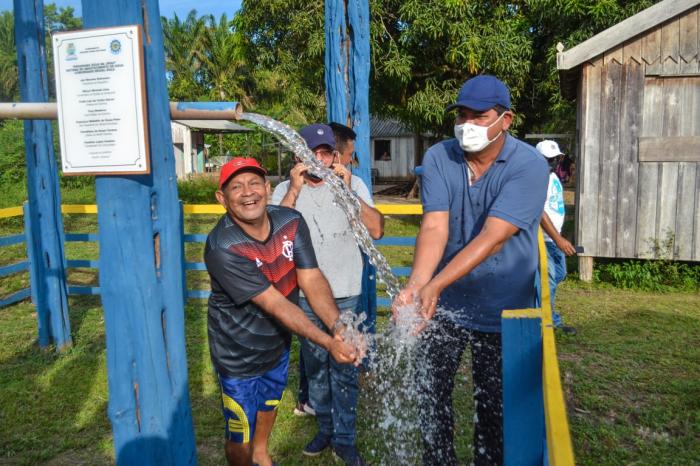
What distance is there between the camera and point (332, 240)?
11.8 ft

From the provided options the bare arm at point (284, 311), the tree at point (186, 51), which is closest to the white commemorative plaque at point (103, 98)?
the bare arm at point (284, 311)

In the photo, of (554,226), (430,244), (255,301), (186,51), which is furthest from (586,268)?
(186,51)

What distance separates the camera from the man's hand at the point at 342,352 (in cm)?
Result: 262

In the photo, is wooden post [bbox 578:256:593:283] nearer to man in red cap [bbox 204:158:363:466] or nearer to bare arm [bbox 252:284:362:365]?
man in red cap [bbox 204:158:363:466]

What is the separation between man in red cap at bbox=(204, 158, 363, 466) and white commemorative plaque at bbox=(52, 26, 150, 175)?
0.81 meters

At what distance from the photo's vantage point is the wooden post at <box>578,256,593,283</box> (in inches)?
322

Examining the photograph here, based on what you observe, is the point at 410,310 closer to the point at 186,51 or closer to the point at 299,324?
the point at 299,324

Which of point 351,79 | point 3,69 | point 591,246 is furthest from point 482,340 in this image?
point 3,69

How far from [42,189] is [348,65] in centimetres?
314

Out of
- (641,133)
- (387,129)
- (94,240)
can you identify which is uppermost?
(387,129)

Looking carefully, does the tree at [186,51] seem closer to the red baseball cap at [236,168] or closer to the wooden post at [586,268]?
the wooden post at [586,268]

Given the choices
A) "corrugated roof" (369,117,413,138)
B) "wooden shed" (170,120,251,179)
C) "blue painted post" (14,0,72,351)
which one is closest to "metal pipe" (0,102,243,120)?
"blue painted post" (14,0,72,351)

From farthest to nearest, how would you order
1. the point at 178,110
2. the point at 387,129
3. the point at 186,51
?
the point at 186,51 → the point at 387,129 → the point at 178,110

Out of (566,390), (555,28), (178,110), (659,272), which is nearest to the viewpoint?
(178,110)
